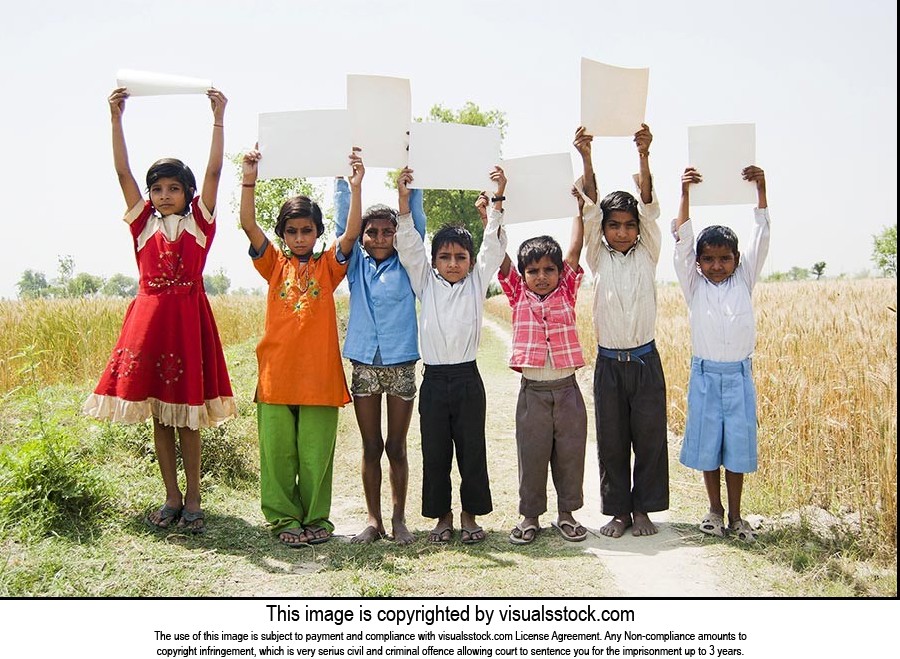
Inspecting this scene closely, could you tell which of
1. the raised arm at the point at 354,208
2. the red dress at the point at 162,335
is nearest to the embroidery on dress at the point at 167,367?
the red dress at the point at 162,335

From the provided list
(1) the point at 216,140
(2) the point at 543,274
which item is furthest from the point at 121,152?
(2) the point at 543,274

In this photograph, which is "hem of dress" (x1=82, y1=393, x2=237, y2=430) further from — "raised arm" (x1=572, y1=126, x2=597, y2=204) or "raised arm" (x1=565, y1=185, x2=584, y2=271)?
"raised arm" (x1=572, y1=126, x2=597, y2=204)

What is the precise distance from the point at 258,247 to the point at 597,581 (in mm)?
2711

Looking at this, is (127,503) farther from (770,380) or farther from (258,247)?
(770,380)

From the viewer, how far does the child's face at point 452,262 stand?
4.31 metres

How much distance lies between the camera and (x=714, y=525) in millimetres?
4395

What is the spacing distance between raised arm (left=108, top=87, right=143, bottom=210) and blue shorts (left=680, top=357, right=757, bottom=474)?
12.0ft

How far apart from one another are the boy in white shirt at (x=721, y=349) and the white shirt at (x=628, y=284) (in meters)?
0.20

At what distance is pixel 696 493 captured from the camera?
5512 millimetres

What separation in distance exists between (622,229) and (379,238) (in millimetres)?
1516

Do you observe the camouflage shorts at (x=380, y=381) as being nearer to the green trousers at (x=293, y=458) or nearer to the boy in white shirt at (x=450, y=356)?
the boy in white shirt at (x=450, y=356)

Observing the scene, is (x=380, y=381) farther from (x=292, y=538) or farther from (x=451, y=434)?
(x=292, y=538)

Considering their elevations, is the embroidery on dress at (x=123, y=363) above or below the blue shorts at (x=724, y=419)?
above

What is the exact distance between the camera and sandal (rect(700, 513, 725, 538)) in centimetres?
436
